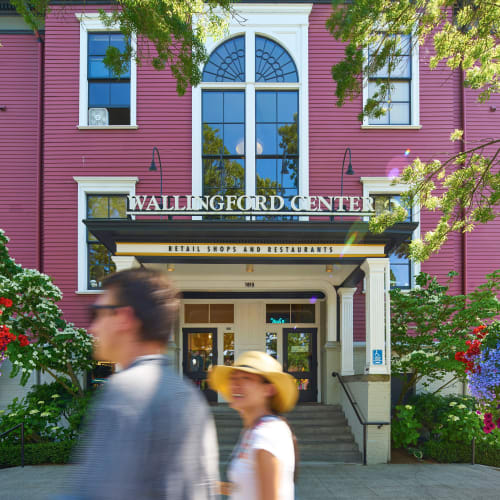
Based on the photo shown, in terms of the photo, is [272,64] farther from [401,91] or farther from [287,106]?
[401,91]

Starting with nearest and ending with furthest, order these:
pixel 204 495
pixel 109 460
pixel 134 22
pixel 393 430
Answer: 1. pixel 109 460
2. pixel 204 495
3. pixel 134 22
4. pixel 393 430

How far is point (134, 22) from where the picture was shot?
919 cm

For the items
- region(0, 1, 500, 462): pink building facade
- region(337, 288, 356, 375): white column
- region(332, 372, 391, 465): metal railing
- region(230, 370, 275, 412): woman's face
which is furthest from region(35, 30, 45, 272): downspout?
region(230, 370, 275, 412): woman's face

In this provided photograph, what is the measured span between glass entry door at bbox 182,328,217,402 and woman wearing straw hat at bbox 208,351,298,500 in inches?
464

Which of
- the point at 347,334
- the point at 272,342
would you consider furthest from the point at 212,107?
the point at 347,334

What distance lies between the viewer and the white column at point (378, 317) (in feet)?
35.0

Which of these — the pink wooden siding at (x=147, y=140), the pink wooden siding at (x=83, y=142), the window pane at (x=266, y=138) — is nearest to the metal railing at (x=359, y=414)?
the pink wooden siding at (x=147, y=140)

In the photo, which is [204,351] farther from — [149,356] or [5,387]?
[149,356]

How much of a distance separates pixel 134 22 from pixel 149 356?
27.8ft

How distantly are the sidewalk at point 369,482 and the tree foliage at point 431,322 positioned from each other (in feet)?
6.97

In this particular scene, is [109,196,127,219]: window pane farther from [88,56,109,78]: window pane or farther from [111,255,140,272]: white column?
[111,255,140,272]: white column

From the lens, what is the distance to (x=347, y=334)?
13508 mm

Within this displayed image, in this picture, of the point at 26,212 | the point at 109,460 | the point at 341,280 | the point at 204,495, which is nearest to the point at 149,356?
the point at 109,460

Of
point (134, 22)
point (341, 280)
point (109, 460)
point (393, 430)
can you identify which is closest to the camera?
point (109, 460)
